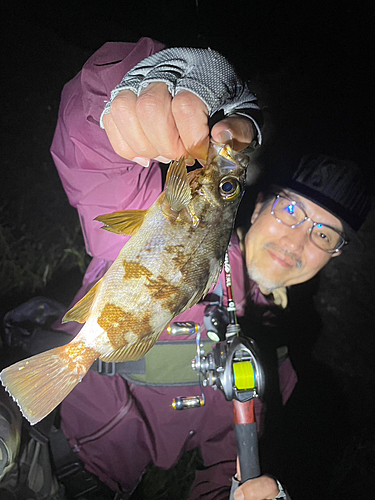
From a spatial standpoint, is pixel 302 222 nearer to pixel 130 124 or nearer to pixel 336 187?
pixel 336 187

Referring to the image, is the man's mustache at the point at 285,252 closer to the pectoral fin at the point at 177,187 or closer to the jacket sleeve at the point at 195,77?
the jacket sleeve at the point at 195,77

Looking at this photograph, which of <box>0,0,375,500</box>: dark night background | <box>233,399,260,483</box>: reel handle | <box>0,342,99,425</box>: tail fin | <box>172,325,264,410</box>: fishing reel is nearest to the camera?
<box>0,342,99,425</box>: tail fin

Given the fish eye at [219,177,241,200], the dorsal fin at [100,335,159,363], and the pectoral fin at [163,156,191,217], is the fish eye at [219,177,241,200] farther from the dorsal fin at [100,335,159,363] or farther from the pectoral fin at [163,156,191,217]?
the dorsal fin at [100,335,159,363]

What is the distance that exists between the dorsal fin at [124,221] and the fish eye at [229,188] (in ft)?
1.04

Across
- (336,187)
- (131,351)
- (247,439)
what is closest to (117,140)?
(131,351)

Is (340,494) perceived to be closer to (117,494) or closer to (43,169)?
(117,494)

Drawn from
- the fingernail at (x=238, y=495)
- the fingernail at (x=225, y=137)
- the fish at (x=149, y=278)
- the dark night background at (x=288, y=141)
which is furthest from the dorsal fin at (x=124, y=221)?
the dark night background at (x=288, y=141)

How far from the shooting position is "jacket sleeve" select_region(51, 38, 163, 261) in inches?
51.8

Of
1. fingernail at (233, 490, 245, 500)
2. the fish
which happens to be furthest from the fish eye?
fingernail at (233, 490, 245, 500)

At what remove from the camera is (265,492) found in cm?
156

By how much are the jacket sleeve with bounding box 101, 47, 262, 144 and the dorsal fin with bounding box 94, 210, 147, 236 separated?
42 cm

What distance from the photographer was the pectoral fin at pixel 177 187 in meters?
0.92

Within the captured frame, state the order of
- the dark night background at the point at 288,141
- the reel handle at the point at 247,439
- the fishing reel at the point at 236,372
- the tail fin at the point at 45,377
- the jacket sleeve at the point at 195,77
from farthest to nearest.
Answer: the dark night background at the point at 288,141 < the reel handle at the point at 247,439 < the fishing reel at the point at 236,372 < the jacket sleeve at the point at 195,77 < the tail fin at the point at 45,377

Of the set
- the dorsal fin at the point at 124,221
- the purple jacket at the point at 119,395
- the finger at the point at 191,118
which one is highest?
the finger at the point at 191,118
